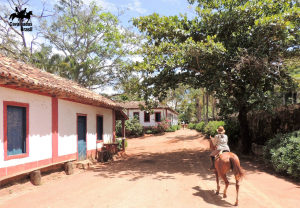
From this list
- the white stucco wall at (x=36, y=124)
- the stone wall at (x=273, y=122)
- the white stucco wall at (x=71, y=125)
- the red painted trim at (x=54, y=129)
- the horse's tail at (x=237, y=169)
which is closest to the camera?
the horse's tail at (x=237, y=169)

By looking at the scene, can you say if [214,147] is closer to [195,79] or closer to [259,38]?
[195,79]

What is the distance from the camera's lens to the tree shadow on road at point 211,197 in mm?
5000

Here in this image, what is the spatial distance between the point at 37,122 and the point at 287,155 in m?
8.85

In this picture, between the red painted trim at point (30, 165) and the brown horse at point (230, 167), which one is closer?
the brown horse at point (230, 167)

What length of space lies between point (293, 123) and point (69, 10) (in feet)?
60.8

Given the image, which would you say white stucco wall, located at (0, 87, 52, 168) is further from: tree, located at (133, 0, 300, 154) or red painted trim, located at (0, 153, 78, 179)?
tree, located at (133, 0, 300, 154)

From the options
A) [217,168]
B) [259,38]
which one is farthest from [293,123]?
[217,168]

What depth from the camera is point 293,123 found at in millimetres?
9625

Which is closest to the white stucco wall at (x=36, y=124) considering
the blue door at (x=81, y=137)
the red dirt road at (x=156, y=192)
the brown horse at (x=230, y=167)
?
the red dirt road at (x=156, y=192)

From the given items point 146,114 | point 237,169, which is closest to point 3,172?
point 237,169

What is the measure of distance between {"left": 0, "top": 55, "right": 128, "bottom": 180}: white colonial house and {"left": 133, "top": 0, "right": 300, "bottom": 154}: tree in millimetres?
3751

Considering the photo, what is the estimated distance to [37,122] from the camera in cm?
740

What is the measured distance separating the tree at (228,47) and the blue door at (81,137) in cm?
358

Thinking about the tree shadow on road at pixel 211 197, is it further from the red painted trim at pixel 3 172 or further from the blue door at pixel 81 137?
the blue door at pixel 81 137
